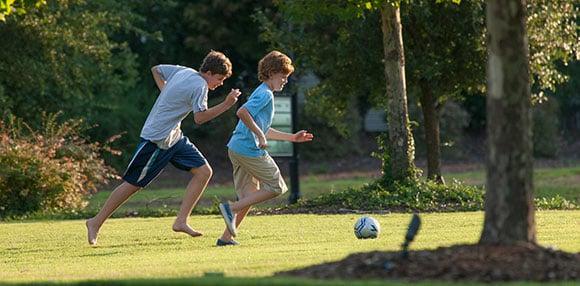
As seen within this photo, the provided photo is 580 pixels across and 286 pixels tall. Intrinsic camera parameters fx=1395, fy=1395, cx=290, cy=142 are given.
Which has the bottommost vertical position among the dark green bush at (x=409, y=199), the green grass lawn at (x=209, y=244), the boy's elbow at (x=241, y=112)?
the dark green bush at (x=409, y=199)

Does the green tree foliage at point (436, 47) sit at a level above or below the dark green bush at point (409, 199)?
above

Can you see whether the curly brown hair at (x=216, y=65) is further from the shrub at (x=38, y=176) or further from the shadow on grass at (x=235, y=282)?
the shrub at (x=38, y=176)

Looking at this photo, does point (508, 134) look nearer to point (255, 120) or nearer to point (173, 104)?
point (255, 120)

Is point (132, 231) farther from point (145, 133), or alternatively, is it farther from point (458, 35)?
point (458, 35)

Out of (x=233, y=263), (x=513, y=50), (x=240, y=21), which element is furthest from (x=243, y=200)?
(x=240, y=21)

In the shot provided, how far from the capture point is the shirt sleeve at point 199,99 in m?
13.8

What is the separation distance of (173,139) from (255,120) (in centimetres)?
111

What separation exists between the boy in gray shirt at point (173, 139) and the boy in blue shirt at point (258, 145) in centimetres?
45

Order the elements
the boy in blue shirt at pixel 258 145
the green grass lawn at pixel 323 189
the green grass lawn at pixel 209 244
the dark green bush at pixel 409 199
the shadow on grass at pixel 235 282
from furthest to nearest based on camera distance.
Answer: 1. the green grass lawn at pixel 323 189
2. the dark green bush at pixel 409 199
3. the boy in blue shirt at pixel 258 145
4. the green grass lawn at pixel 209 244
5. the shadow on grass at pixel 235 282

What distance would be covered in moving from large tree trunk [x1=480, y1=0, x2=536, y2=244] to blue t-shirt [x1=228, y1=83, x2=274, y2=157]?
4.47m

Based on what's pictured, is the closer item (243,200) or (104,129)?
(243,200)

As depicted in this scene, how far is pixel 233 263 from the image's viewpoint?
433 inches

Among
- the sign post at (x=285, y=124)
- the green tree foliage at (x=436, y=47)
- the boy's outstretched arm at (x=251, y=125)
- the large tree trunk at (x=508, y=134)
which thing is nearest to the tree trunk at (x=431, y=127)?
the green tree foliage at (x=436, y=47)

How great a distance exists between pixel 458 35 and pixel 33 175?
7.80m
